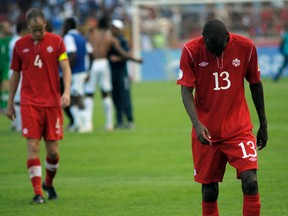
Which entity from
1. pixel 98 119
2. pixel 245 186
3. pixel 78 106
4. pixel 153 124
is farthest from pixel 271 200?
pixel 98 119

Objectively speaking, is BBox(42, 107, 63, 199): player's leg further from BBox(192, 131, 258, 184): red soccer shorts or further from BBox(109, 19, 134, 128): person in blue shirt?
BBox(109, 19, 134, 128): person in blue shirt

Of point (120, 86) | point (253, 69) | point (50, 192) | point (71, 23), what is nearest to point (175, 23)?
point (120, 86)

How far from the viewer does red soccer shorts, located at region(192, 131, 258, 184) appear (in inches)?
329

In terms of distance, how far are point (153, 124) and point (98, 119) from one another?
242cm

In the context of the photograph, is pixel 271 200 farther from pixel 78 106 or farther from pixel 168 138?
pixel 78 106

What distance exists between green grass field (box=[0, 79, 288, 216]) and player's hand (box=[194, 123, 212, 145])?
2206 millimetres

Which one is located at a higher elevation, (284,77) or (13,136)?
(13,136)

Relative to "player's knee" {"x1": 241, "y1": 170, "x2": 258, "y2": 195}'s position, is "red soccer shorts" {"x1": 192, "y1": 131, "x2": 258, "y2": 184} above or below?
above

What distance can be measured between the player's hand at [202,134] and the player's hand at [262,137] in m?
0.73

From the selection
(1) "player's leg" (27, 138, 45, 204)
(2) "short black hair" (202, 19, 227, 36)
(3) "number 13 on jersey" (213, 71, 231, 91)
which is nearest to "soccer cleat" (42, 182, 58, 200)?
(1) "player's leg" (27, 138, 45, 204)

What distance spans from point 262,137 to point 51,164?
3.71m

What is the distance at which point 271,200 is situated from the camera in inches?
438

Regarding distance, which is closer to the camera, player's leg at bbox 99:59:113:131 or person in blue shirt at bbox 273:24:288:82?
player's leg at bbox 99:59:113:131

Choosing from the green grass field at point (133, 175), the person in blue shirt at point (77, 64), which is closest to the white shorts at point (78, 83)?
the person in blue shirt at point (77, 64)
